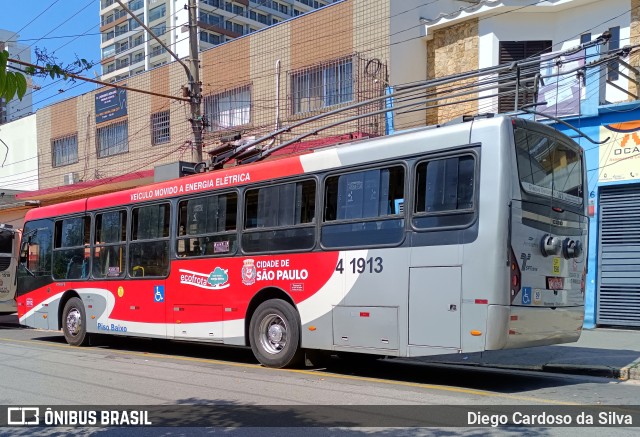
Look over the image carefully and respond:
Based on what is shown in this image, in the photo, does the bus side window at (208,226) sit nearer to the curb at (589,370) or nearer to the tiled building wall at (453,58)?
the curb at (589,370)

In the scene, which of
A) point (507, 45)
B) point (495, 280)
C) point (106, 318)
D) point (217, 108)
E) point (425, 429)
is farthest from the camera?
point (217, 108)

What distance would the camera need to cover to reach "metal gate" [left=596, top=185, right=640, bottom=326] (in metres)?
14.4

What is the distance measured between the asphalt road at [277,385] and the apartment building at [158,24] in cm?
6835

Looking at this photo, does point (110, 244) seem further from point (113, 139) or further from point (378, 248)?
point (113, 139)

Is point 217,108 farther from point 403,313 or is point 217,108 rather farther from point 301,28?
point 403,313

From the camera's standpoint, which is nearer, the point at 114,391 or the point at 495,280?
the point at 495,280

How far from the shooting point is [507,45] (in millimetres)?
17672

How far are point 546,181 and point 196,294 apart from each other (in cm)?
637

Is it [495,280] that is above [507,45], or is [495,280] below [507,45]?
below

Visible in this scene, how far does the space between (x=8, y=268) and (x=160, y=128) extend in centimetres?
861

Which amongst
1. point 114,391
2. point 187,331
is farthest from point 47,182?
point 114,391

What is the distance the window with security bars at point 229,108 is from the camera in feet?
75.9

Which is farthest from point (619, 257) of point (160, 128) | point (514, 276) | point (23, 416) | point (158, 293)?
point (160, 128)

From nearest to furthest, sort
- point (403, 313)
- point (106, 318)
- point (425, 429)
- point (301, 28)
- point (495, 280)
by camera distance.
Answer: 1. point (425, 429)
2. point (495, 280)
3. point (403, 313)
4. point (106, 318)
5. point (301, 28)
